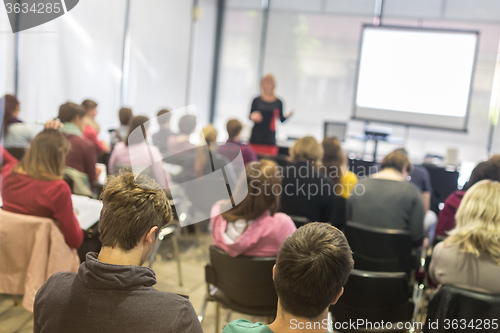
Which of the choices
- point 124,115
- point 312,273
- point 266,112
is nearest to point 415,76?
point 266,112

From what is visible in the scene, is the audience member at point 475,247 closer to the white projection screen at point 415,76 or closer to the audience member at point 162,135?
the audience member at point 162,135

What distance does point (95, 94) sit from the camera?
532 centimetres

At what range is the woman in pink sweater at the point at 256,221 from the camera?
6.42 feet

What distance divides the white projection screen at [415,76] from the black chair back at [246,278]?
15.4 feet

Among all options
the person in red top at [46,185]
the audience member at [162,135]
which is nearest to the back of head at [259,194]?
the audience member at [162,135]

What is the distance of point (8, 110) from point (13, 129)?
0.15 meters

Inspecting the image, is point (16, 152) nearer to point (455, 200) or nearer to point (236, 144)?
point (236, 144)

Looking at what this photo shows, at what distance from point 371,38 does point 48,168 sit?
526 cm

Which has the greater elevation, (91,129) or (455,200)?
(91,129)

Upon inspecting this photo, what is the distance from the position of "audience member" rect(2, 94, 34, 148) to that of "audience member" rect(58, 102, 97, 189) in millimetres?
521

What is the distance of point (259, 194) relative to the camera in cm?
196

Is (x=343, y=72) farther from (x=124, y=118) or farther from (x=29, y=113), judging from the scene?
(x=29, y=113)

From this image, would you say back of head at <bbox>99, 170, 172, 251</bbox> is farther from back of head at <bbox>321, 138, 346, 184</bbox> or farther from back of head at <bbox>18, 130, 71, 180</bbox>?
back of head at <bbox>321, 138, 346, 184</bbox>

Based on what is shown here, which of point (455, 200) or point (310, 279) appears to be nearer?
point (310, 279)
